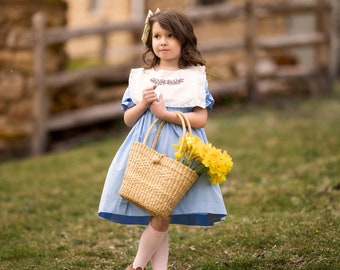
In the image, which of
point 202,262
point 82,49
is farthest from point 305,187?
point 82,49

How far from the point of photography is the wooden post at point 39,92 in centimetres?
892

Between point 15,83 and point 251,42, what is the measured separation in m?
4.08

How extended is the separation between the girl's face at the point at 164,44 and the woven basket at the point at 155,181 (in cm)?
49

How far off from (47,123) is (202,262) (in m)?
5.28

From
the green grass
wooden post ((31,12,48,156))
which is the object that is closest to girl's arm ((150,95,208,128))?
the green grass

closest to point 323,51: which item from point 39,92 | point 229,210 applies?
point 39,92

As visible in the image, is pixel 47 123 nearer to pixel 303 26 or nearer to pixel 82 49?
pixel 82 49

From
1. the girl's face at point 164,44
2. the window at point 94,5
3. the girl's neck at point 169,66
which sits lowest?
the window at point 94,5

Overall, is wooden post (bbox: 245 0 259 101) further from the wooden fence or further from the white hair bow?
the white hair bow

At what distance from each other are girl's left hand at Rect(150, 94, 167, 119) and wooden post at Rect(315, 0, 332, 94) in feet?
30.6

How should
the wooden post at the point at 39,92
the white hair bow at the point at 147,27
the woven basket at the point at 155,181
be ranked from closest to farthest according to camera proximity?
the woven basket at the point at 155,181 → the white hair bow at the point at 147,27 → the wooden post at the point at 39,92

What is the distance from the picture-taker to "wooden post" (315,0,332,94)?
1273 centimetres

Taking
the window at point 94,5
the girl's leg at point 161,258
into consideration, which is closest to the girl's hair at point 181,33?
the girl's leg at point 161,258

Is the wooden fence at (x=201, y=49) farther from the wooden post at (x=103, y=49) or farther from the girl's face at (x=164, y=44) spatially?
the girl's face at (x=164, y=44)
